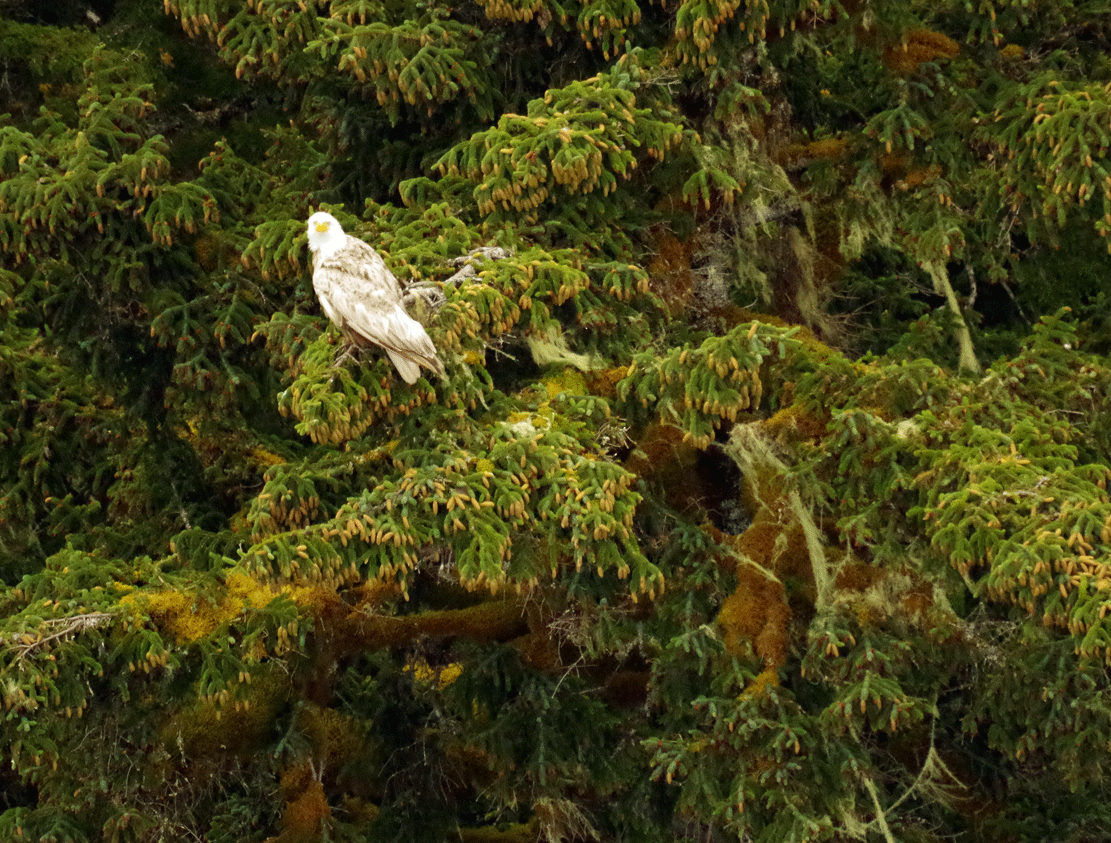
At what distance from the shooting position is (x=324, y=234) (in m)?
7.00

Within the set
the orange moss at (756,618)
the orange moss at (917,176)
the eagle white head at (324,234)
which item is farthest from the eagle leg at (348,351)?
the orange moss at (917,176)

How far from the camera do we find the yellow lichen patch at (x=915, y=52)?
26.0ft

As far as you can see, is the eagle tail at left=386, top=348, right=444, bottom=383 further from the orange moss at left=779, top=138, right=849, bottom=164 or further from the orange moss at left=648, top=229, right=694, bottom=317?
the orange moss at left=779, top=138, right=849, bottom=164

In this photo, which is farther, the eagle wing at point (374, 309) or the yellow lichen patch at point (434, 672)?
the yellow lichen patch at point (434, 672)

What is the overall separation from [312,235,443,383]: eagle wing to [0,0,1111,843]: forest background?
128 millimetres

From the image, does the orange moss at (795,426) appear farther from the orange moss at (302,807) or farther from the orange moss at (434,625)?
the orange moss at (302,807)

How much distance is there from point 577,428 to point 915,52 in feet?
9.17

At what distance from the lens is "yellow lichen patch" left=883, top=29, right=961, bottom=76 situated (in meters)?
7.93

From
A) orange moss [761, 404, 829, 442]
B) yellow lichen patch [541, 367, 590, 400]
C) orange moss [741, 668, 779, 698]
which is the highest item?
yellow lichen patch [541, 367, 590, 400]

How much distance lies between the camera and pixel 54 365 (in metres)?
9.87

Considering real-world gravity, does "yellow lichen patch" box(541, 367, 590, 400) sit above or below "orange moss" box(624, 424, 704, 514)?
above

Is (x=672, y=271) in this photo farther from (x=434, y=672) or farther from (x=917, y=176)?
(x=434, y=672)

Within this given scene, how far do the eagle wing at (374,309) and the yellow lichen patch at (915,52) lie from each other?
2.92m

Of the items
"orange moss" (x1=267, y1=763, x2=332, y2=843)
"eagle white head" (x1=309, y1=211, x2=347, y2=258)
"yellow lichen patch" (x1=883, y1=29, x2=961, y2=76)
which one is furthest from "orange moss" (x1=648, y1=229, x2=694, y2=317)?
"orange moss" (x1=267, y1=763, x2=332, y2=843)
